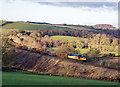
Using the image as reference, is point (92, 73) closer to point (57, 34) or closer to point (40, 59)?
point (40, 59)

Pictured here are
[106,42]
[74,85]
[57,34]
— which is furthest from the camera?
[57,34]

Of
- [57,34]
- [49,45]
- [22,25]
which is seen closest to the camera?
[49,45]

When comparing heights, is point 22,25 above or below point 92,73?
above

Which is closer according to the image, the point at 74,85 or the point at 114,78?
the point at 74,85

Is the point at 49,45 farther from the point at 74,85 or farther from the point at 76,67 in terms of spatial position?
the point at 74,85

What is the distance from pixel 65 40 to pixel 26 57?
7731 centimetres

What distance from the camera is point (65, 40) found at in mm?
Result: 131125

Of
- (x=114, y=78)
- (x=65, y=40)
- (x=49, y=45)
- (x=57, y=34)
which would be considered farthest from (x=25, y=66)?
(x=57, y=34)

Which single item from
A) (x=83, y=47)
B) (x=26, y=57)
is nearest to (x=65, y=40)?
(x=83, y=47)

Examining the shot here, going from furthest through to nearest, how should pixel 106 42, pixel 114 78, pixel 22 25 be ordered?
pixel 22 25
pixel 106 42
pixel 114 78

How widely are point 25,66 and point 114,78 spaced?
1802cm

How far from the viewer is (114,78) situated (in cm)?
3975

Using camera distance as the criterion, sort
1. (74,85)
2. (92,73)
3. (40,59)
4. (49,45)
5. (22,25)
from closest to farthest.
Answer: (74,85) → (92,73) → (40,59) → (49,45) → (22,25)

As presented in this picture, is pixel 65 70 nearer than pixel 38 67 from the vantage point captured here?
Yes
